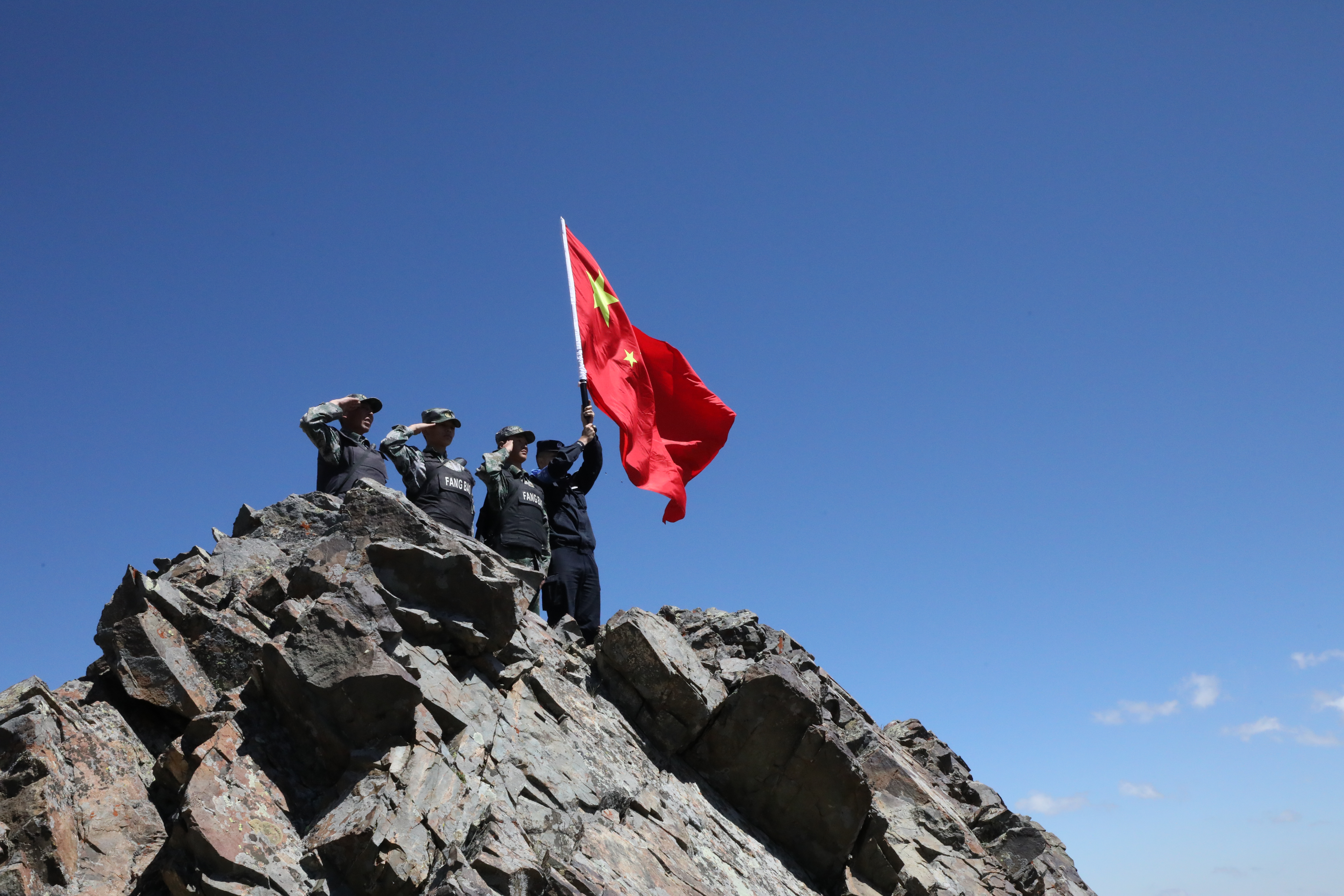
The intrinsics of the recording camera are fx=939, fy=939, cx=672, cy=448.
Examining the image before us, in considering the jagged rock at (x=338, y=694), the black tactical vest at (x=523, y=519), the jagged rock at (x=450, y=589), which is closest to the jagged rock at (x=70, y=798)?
the jagged rock at (x=338, y=694)

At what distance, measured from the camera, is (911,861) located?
14.9 metres

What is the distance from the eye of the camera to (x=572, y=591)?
1533cm

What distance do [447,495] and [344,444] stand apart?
1.90 m

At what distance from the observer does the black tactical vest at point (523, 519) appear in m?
15.1

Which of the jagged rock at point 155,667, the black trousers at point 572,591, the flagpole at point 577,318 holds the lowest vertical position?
the jagged rock at point 155,667

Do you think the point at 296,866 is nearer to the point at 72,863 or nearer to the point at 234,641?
the point at 72,863

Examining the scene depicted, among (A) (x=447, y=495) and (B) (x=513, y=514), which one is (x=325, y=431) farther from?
(B) (x=513, y=514)

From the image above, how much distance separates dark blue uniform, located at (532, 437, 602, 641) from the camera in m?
15.3

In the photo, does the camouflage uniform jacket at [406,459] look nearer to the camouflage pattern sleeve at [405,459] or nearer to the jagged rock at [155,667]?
the camouflage pattern sleeve at [405,459]

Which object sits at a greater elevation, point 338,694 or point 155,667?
point 338,694

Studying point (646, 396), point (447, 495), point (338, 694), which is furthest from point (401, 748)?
point (646, 396)

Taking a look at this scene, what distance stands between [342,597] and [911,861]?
1001 cm

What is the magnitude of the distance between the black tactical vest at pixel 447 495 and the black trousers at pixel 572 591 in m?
1.53

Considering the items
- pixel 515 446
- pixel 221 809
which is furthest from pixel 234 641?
pixel 515 446
